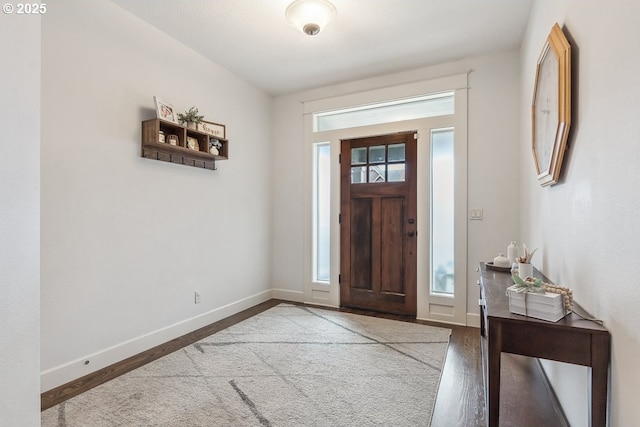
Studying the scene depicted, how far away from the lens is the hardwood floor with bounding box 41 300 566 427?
178 centimetres

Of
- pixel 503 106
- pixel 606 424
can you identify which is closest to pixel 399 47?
pixel 503 106

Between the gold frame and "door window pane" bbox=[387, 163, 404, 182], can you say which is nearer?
the gold frame

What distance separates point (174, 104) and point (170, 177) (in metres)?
0.69

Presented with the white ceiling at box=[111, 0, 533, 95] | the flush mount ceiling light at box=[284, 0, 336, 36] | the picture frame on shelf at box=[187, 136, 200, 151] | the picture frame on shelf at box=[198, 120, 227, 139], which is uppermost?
the white ceiling at box=[111, 0, 533, 95]

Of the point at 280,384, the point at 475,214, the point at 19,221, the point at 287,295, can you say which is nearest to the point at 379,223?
the point at 475,214

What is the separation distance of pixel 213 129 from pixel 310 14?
1.46 meters

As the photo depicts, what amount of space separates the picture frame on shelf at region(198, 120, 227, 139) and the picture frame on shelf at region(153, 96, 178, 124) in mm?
259

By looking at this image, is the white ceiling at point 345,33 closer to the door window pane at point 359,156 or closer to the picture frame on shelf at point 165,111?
the picture frame on shelf at point 165,111

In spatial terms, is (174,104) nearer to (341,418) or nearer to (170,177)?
(170,177)

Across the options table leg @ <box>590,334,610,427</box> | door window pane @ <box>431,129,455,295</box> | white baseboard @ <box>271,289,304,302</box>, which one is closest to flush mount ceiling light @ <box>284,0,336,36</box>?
door window pane @ <box>431,129,455,295</box>

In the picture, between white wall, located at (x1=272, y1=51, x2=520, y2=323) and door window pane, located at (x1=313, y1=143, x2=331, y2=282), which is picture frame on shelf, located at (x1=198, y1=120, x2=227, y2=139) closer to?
door window pane, located at (x1=313, y1=143, x2=331, y2=282)

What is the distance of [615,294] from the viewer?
3.66 ft

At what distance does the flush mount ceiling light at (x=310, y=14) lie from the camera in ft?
7.68

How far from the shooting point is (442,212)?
3508 mm
